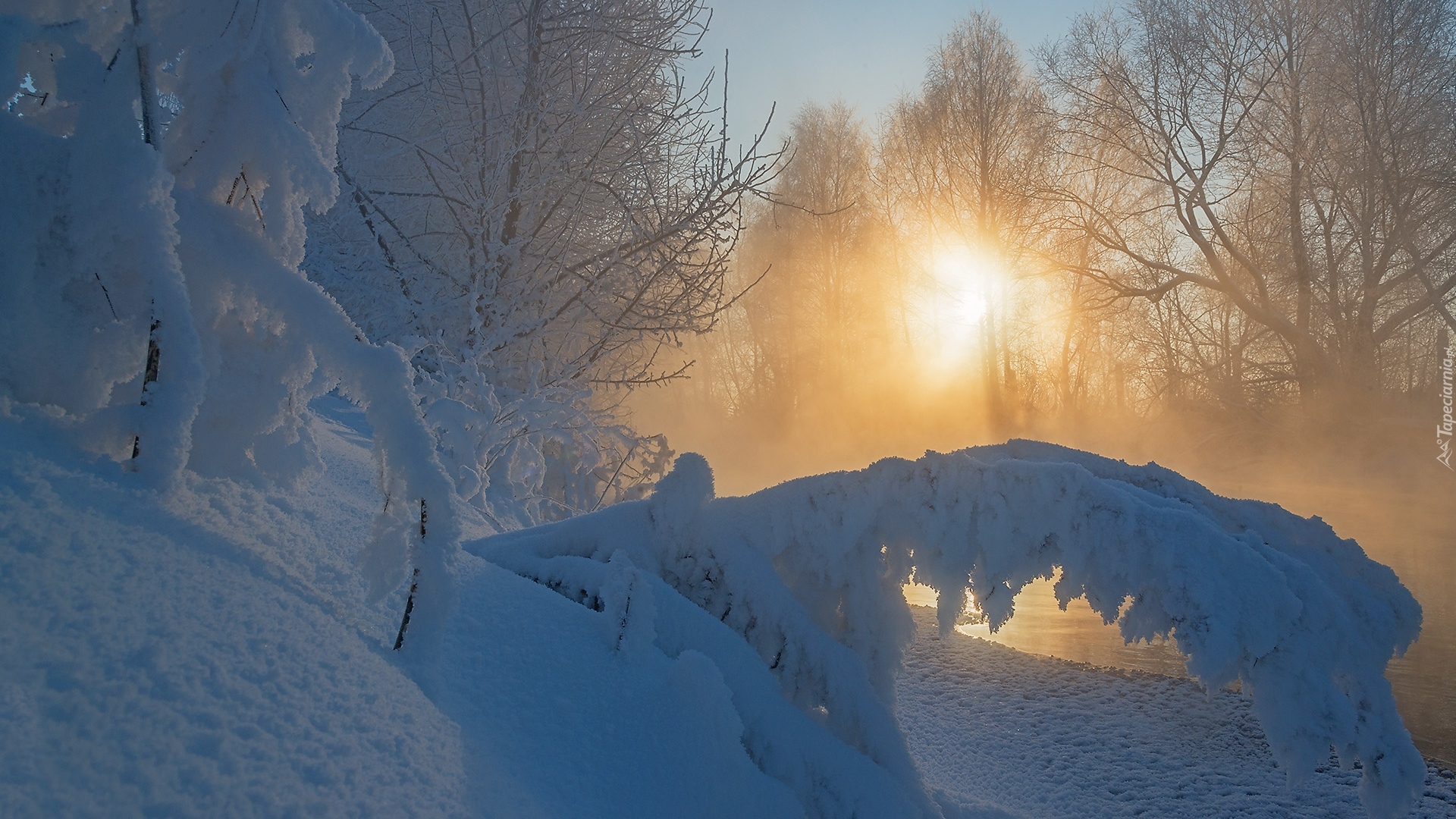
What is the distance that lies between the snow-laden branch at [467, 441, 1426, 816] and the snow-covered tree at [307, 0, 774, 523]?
304 cm

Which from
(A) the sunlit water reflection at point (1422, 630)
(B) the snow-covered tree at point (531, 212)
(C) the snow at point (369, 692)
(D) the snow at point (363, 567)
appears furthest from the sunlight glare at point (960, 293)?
(D) the snow at point (363, 567)

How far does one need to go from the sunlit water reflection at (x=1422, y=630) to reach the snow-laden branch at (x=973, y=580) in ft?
8.19

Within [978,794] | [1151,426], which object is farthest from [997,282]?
[978,794]

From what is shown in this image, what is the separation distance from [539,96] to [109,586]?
17.5 feet

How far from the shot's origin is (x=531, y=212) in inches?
239

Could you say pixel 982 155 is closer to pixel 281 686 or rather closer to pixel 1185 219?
pixel 1185 219

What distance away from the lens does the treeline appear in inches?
481

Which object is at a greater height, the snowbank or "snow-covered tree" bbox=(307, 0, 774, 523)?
"snow-covered tree" bbox=(307, 0, 774, 523)

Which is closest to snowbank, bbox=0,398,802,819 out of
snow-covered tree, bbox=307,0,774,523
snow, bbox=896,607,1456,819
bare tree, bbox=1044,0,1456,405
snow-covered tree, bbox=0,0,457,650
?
snow-covered tree, bbox=0,0,457,650

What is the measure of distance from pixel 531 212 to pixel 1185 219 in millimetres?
13339

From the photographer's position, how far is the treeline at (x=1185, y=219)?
1222cm
